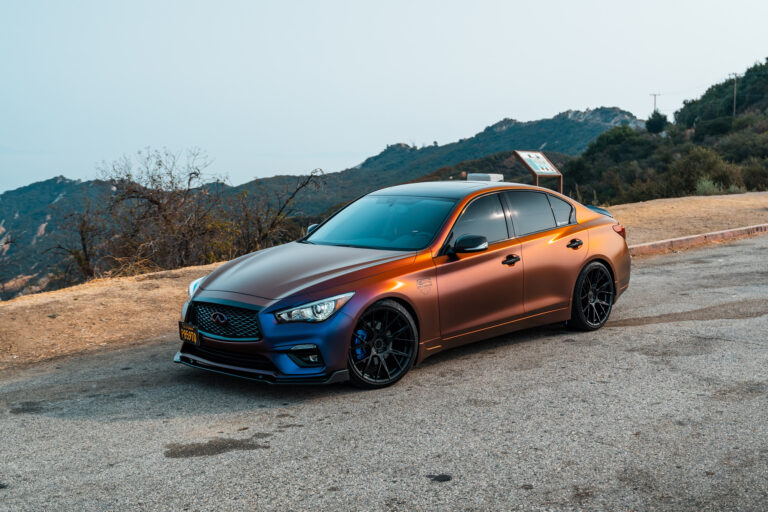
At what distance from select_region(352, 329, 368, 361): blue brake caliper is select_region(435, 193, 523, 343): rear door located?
81 centimetres

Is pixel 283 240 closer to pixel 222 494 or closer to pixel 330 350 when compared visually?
pixel 330 350

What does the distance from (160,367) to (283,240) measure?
30.4 ft

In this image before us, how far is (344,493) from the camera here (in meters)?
4.02

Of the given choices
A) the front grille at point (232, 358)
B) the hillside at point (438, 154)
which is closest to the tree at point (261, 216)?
the front grille at point (232, 358)

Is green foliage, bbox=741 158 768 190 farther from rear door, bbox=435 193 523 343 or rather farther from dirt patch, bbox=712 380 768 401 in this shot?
dirt patch, bbox=712 380 768 401

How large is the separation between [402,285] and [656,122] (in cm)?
9783

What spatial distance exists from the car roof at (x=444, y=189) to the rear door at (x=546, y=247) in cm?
22

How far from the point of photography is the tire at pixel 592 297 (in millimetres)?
7777

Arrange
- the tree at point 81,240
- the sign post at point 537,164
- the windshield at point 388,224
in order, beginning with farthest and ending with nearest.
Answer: the sign post at point 537,164
the tree at point 81,240
the windshield at point 388,224

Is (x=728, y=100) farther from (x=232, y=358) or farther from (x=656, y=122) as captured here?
(x=232, y=358)

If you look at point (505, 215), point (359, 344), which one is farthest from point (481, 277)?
point (359, 344)

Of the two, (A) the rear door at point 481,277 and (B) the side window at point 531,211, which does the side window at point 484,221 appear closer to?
(A) the rear door at point 481,277

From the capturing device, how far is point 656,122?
96.0 m

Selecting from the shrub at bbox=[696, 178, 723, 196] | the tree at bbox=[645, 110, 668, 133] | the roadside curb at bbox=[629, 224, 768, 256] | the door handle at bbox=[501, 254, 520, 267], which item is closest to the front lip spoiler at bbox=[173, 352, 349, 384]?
the door handle at bbox=[501, 254, 520, 267]
